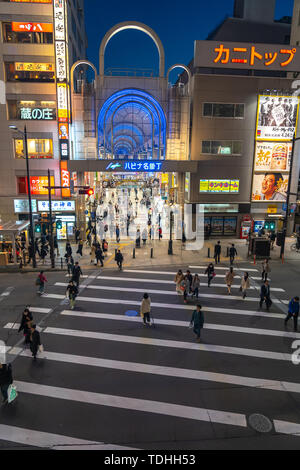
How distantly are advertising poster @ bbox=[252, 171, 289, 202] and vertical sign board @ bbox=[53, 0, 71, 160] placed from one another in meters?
17.2

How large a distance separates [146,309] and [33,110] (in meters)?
22.1

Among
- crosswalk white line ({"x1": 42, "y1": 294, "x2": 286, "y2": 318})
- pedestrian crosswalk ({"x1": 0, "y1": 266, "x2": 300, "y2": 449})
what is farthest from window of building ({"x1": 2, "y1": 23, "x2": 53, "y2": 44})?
pedestrian crosswalk ({"x1": 0, "y1": 266, "x2": 300, "y2": 449})

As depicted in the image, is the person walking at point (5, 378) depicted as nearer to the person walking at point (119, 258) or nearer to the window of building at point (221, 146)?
the person walking at point (119, 258)

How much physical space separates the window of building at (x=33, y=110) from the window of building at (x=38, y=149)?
74.6 inches

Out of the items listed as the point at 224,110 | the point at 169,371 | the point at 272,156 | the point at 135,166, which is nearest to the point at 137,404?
the point at 169,371

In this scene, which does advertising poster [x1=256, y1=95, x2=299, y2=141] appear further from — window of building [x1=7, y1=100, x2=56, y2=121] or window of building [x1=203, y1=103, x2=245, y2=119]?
window of building [x1=7, y1=100, x2=56, y2=121]

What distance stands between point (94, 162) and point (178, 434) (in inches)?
869

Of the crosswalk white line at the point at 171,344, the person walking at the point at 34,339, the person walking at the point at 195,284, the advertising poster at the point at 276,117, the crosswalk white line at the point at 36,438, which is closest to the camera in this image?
the crosswalk white line at the point at 36,438

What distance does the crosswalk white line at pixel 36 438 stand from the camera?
6656mm

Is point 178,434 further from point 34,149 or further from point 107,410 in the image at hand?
point 34,149

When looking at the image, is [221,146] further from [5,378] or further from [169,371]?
[5,378]

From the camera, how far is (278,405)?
784 centimetres

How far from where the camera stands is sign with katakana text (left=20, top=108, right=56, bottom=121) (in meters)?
26.3

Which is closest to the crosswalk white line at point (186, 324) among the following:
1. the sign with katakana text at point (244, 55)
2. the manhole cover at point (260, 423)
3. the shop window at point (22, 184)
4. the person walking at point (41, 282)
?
the person walking at point (41, 282)
